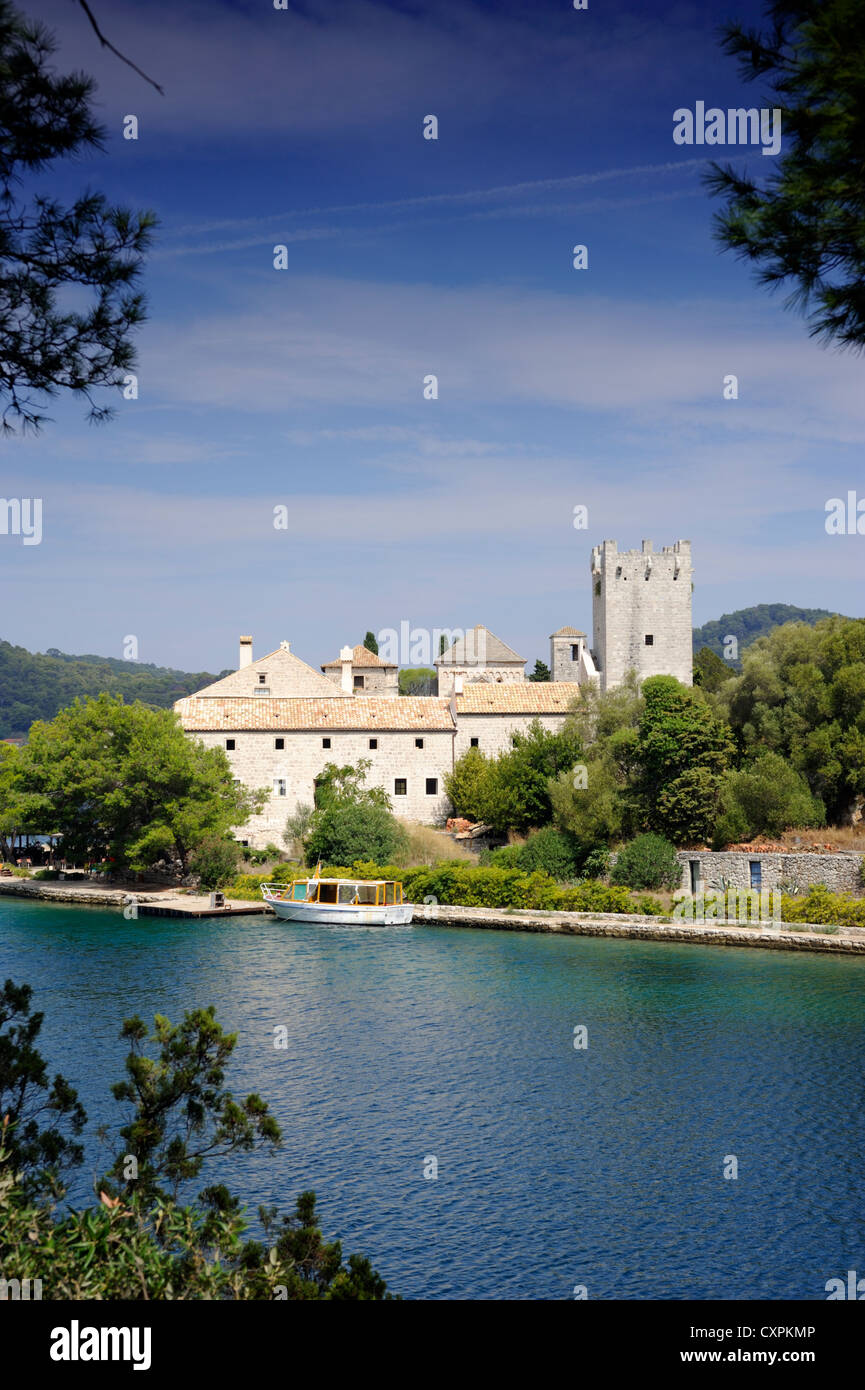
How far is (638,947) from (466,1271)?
729 inches

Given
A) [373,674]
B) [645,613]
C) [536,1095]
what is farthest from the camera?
[373,674]

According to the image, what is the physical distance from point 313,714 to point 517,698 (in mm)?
8199

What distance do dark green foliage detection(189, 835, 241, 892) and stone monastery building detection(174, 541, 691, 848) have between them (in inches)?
83.1

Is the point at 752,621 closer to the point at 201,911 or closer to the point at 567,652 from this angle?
the point at 567,652

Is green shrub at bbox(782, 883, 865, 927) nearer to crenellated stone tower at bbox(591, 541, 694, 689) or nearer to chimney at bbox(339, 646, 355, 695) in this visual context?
crenellated stone tower at bbox(591, 541, 694, 689)

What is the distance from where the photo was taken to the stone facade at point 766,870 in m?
31.2

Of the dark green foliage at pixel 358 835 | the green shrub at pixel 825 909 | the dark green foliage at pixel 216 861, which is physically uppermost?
the dark green foliage at pixel 358 835

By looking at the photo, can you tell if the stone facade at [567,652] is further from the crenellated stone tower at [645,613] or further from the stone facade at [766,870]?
the stone facade at [766,870]

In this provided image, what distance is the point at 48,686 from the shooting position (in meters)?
147

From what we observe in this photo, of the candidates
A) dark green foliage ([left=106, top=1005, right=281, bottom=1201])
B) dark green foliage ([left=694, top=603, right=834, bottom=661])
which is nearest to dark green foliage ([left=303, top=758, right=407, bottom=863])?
dark green foliage ([left=106, top=1005, right=281, bottom=1201])

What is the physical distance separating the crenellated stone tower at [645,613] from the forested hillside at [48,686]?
99.6m

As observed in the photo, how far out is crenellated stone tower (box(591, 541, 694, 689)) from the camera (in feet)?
148

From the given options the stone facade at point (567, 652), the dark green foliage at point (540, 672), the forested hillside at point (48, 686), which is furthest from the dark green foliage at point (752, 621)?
the stone facade at point (567, 652)

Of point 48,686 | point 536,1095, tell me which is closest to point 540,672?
point 536,1095
